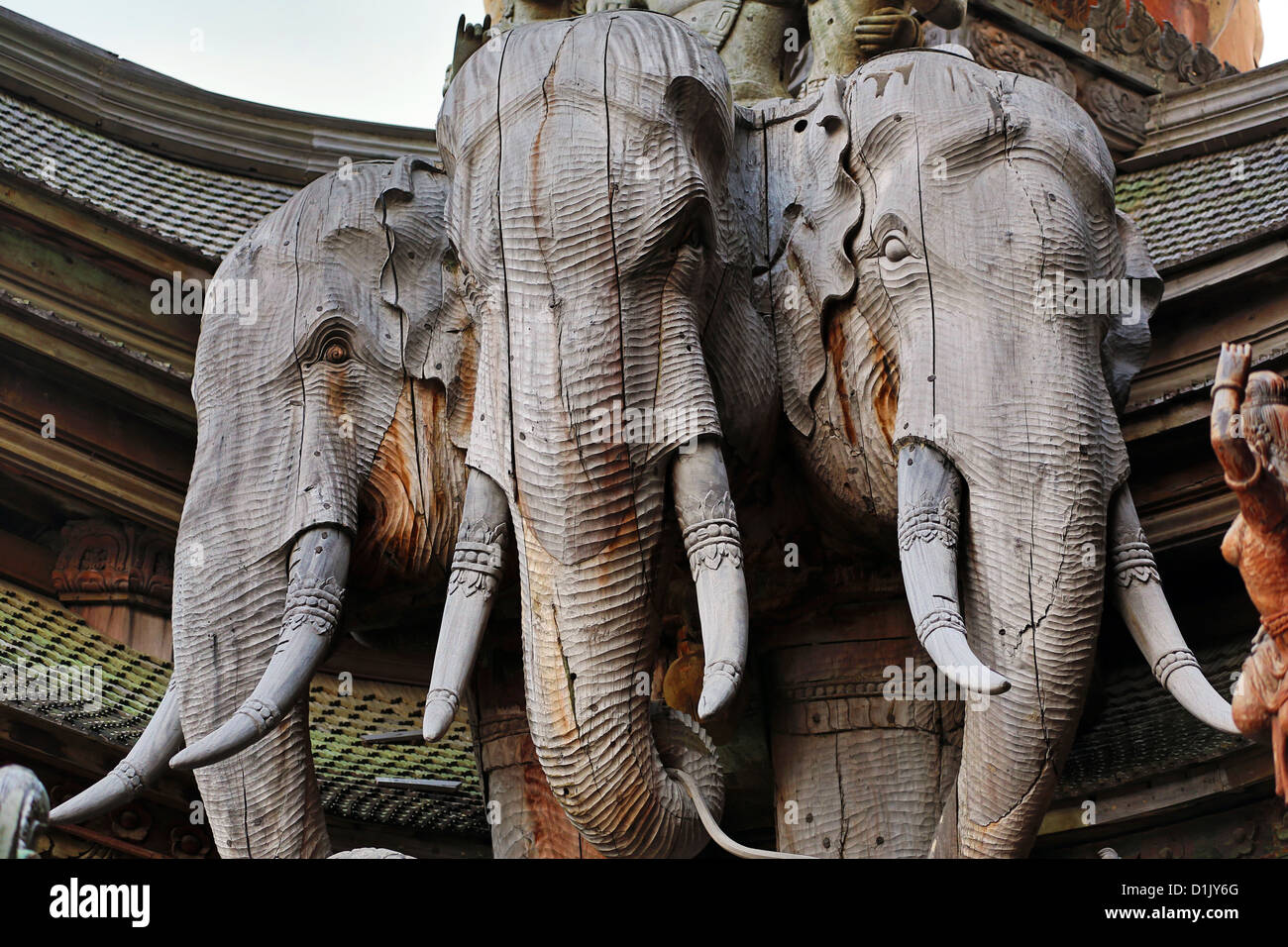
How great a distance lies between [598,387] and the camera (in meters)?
5.21

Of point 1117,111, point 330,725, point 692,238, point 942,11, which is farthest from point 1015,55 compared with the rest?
point 692,238

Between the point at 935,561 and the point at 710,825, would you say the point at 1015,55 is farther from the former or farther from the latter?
the point at 710,825

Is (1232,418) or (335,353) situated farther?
(335,353)

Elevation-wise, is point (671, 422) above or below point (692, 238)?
below

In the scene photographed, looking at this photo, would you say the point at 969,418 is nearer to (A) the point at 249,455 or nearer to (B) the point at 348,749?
(A) the point at 249,455

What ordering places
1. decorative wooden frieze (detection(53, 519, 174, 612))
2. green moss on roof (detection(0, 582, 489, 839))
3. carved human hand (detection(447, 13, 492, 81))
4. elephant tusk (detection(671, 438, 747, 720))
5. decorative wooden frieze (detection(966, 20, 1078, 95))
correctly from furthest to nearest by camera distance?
decorative wooden frieze (detection(966, 20, 1078, 95))
decorative wooden frieze (detection(53, 519, 174, 612))
green moss on roof (detection(0, 582, 489, 839))
carved human hand (detection(447, 13, 492, 81))
elephant tusk (detection(671, 438, 747, 720))

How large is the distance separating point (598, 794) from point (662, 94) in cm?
145

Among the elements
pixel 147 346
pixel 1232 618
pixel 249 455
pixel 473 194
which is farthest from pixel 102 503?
pixel 1232 618

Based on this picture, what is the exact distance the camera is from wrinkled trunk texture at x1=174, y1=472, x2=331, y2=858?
5.49 meters

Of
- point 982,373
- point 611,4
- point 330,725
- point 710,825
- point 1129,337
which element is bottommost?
point 710,825

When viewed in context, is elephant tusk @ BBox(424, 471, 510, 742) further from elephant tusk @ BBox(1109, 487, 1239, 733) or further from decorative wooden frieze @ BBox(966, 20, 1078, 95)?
decorative wooden frieze @ BBox(966, 20, 1078, 95)

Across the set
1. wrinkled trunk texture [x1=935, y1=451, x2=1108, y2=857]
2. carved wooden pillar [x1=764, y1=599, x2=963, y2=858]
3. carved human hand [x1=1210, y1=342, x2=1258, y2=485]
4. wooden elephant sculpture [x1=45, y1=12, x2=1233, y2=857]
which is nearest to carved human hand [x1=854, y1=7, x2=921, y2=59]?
wooden elephant sculpture [x1=45, y1=12, x2=1233, y2=857]

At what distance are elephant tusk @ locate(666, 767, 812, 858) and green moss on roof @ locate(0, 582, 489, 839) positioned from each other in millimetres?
1708

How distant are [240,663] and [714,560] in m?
1.13
